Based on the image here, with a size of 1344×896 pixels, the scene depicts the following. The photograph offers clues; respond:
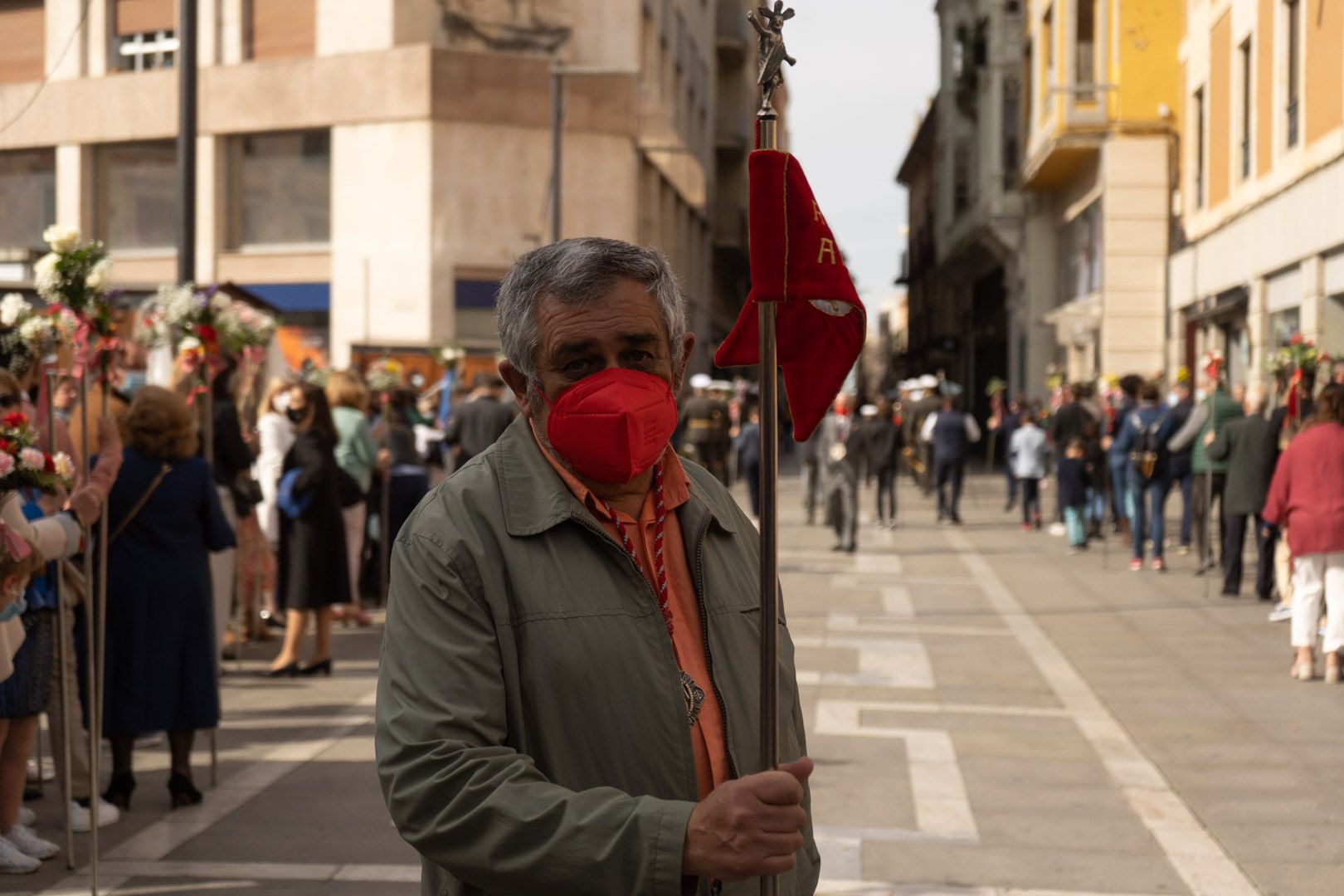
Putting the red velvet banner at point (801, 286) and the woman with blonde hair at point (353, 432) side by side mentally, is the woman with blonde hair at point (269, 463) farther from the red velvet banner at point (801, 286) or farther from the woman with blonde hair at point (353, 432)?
the red velvet banner at point (801, 286)

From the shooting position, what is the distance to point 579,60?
34719 mm

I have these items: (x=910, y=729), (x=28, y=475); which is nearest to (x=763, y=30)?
(x=28, y=475)

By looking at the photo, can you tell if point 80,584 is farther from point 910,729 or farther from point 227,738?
point 910,729

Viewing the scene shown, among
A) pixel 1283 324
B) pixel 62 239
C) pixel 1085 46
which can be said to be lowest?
pixel 62 239

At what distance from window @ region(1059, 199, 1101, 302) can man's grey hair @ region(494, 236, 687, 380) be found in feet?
100

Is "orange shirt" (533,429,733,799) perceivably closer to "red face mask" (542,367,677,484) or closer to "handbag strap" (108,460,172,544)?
"red face mask" (542,367,677,484)

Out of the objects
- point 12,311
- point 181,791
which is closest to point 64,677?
point 181,791

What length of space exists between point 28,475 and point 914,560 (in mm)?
13998

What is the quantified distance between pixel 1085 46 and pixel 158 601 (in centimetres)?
2915

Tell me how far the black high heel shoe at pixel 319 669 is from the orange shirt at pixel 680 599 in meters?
8.18

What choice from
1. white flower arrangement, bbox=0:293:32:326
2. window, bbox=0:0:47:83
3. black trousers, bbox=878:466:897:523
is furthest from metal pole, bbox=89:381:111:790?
black trousers, bbox=878:466:897:523

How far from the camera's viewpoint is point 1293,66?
829 inches

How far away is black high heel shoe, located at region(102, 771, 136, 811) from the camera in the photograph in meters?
7.03

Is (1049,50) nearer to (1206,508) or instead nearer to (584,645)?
(1206,508)
